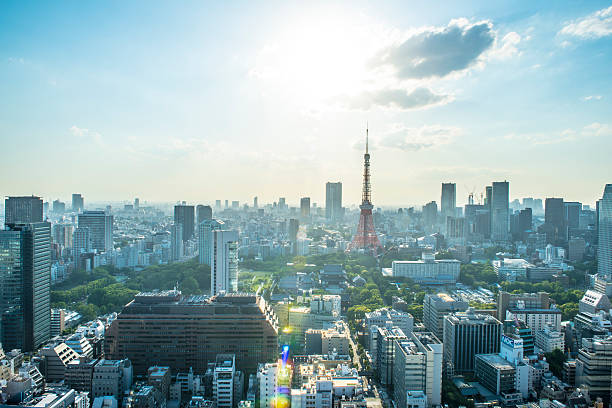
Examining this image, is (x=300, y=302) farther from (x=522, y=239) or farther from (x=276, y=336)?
(x=522, y=239)

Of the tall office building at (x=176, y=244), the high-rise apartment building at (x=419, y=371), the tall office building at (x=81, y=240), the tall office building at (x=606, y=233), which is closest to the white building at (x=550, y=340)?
the high-rise apartment building at (x=419, y=371)

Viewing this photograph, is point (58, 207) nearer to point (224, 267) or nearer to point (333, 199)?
point (333, 199)

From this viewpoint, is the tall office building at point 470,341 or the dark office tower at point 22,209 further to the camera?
the dark office tower at point 22,209

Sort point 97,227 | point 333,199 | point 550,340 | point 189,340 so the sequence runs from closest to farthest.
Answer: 1. point 189,340
2. point 550,340
3. point 97,227
4. point 333,199

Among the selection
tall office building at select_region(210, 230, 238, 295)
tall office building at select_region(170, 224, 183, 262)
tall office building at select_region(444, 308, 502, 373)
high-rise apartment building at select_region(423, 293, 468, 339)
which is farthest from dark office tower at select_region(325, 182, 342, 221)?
tall office building at select_region(444, 308, 502, 373)

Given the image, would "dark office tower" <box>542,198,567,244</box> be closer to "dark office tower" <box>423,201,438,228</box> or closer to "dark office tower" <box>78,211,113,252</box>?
"dark office tower" <box>423,201,438,228</box>

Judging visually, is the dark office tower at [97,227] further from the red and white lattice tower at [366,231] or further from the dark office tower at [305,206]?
the dark office tower at [305,206]

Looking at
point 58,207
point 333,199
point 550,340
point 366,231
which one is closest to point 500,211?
point 366,231
